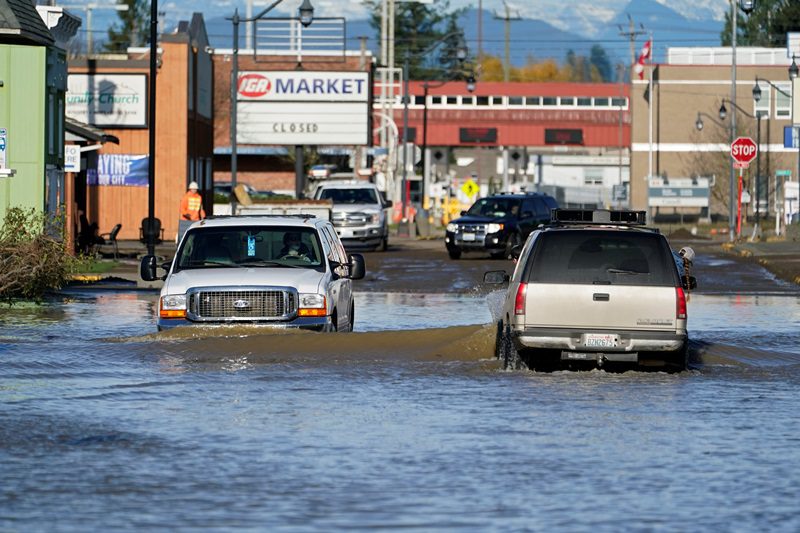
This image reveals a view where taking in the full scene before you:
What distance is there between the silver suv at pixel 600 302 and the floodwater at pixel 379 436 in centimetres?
35

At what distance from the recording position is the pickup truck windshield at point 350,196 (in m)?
51.9

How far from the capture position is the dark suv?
45.2 m

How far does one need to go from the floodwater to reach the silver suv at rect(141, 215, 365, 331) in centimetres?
25

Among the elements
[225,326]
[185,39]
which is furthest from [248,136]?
[225,326]

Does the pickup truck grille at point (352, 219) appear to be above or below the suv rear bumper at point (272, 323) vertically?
above

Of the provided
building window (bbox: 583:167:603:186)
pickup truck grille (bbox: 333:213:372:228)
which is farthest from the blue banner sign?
building window (bbox: 583:167:603:186)

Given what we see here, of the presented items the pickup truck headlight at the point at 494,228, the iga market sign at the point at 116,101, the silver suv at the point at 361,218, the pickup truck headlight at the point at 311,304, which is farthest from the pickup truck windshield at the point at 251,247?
the iga market sign at the point at 116,101

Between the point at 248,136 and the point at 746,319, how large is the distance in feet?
145

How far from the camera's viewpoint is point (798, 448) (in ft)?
40.6

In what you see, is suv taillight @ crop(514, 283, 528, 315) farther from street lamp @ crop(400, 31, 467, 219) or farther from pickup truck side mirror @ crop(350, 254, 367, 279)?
street lamp @ crop(400, 31, 467, 219)

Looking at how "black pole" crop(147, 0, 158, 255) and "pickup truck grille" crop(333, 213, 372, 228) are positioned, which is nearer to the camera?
"black pole" crop(147, 0, 158, 255)

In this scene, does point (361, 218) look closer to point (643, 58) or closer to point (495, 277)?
point (495, 277)

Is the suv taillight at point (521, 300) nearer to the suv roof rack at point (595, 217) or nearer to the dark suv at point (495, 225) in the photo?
the suv roof rack at point (595, 217)

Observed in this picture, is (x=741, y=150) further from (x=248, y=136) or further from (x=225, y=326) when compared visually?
(x=225, y=326)
